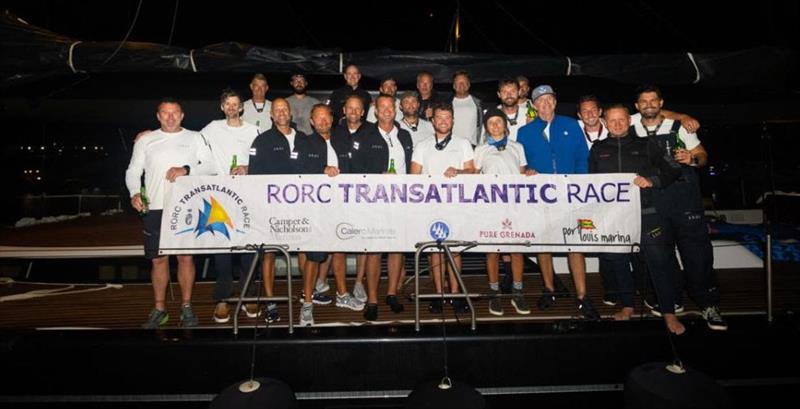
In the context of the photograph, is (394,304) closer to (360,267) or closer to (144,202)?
(360,267)

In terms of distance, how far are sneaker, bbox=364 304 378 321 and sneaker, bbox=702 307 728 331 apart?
2.91 meters

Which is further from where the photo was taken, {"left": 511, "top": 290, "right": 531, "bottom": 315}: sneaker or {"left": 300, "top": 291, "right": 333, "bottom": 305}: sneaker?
{"left": 300, "top": 291, "right": 333, "bottom": 305}: sneaker

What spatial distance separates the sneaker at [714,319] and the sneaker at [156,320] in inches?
193

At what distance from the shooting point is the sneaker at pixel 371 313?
12.3 feet

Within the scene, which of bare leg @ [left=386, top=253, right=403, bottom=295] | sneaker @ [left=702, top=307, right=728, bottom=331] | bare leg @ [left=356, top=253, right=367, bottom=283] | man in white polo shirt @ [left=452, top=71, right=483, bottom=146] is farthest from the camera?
man in white polo shirt @ [left=452, top=71, right=483, bottom=146]

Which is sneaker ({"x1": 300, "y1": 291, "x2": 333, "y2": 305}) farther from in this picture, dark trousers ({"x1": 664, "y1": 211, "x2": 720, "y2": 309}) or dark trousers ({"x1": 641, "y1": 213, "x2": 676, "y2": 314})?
dark trousers ({"x1": 664, "y1": 211, "x2": 720, "y2": 309})

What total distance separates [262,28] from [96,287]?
11.0 m

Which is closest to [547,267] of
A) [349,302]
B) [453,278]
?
[453,278]

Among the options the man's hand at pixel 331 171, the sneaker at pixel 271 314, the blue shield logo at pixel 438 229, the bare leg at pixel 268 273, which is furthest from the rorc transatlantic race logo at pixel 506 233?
the bare leg at pixel 268 273

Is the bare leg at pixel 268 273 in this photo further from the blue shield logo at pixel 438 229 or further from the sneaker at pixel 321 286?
the blue shield logo at pixel 438 229

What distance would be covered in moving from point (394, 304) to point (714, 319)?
9.28 ft

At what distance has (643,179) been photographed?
3.60m

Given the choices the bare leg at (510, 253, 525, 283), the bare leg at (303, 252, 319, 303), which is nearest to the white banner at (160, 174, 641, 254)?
the bare leg at (303, 252, 319, 303)

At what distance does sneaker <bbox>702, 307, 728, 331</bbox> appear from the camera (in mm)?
3359
